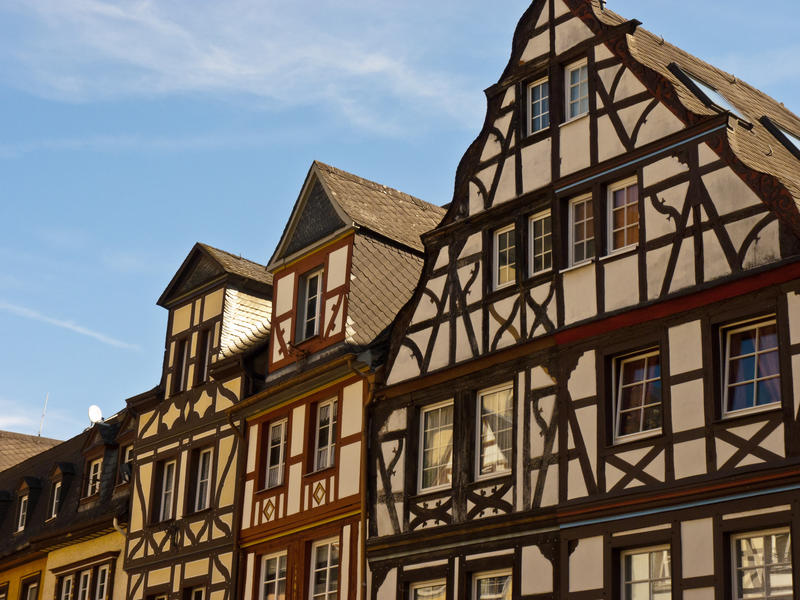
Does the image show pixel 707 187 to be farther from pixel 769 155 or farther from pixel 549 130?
pixel 549 130

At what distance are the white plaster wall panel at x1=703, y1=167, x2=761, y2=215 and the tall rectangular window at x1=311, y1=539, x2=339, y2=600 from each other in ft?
31.5

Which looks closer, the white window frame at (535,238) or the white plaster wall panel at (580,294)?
the white plaster wall panel at (580,294)

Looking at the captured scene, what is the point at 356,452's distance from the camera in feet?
80.0

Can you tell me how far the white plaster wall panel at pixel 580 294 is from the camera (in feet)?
66.8

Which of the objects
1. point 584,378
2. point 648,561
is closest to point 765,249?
point 584,378

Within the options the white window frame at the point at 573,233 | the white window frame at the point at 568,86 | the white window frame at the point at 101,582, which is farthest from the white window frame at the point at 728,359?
the white window frame at the point at 101,582

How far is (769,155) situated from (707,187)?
1568mm

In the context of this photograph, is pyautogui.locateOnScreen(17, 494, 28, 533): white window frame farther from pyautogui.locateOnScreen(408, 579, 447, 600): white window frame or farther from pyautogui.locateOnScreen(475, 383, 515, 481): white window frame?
pyautogui.locateOnScreen(475, 383, 515, 481): white window frame

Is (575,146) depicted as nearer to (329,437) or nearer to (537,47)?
(537,47)

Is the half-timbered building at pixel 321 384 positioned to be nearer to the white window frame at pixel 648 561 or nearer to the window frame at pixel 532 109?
the window frame at pixel 532 109

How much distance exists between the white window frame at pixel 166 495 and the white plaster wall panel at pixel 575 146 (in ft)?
42.3

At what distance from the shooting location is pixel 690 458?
18.0 metres

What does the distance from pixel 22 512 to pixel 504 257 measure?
72.5ft

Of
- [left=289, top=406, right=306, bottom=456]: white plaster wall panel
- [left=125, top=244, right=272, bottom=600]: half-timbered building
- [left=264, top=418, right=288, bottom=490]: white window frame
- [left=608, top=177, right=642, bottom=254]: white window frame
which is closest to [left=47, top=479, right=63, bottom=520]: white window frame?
[left=125, top=244, right=272, bottom=600]: half-timbered building
